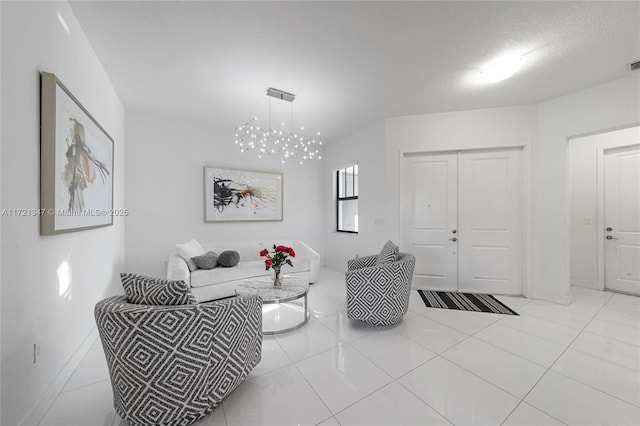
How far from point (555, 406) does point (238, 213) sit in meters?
4.40

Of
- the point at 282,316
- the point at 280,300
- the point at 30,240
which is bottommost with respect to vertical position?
the point at 282,316

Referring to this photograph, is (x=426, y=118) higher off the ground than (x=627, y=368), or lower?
higher

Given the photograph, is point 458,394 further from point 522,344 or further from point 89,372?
point 89,372

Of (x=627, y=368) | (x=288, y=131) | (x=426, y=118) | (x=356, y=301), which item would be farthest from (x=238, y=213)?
(x=627, y=368)

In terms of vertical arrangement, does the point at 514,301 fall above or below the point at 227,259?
below

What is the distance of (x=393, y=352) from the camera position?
215 centimetres

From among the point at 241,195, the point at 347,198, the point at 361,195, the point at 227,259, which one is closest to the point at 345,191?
the point at 347,198

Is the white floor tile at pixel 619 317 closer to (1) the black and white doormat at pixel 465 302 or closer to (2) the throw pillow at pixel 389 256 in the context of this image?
(1) the black and white doormat at pixel 465 302

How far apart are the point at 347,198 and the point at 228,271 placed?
108 inches

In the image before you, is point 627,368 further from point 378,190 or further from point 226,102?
point 226,102

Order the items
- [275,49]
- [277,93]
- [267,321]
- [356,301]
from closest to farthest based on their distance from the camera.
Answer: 1. [275,49]
2. [356,301]
3. [267,321]
4. [277,93]

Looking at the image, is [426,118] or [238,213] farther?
[238,213]

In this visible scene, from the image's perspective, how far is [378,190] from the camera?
4188mm

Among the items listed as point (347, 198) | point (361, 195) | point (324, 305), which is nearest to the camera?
point (324, 305)
